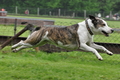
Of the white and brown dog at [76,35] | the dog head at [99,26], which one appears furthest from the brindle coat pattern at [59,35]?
the dog head at [99,26]

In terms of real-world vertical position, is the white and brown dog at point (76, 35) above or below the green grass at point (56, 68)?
above

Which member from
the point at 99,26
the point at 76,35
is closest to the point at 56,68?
the point at 76,35

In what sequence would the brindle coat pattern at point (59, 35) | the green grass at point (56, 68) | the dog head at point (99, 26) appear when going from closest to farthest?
1. the green grass at point (56, 68)
2. the dog head at point (99, 26)
3. the brindle coat pattern at point (59, 35)

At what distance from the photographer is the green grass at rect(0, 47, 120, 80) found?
6.40 metres

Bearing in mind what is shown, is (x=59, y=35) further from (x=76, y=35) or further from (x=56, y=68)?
(x=56, y=68)

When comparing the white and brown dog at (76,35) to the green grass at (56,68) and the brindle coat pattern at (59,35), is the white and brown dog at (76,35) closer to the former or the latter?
the brindle coat pattern at (59,35)

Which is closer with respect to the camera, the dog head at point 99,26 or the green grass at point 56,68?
the green grass at point 56,68

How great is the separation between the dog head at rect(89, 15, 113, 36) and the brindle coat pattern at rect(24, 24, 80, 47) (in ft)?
1.62

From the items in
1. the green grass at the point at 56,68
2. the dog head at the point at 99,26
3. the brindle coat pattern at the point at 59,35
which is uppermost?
the dog head at the point at 99,26

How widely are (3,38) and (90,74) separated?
4909mm

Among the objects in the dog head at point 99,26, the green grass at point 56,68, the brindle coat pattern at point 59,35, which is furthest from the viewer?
the brindle coat pattern at point 59,35

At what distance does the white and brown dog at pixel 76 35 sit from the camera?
A: 7.56 meters

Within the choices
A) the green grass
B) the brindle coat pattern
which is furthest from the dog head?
the green grass

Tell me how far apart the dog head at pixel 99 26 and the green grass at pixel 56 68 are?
0.97m
